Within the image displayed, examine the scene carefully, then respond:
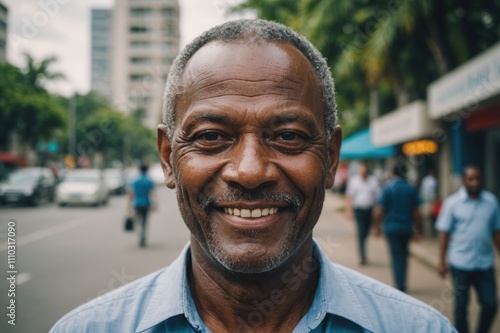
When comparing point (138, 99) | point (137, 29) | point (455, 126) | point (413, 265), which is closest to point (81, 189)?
point (413, 265)

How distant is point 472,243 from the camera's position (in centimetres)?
472

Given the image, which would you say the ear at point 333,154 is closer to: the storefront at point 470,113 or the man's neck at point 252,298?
the man's neck at point 252,298

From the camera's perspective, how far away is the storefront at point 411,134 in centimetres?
1064

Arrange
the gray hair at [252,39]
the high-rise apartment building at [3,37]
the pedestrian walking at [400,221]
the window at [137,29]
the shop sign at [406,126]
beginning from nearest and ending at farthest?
the gray hair at [252,39] → the pedestrian walking at [400,221] → the shop sign at [406,126] → the high-rise apartment building at [3,37] → the window at [137,29]

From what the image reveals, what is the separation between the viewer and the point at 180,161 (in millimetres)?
1565

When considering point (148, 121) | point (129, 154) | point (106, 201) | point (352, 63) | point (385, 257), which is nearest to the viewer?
point (385, 257)

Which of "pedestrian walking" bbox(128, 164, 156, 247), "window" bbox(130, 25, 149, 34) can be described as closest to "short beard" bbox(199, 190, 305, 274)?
"pedestrian walking" bbox(128, 164, 156, 247)

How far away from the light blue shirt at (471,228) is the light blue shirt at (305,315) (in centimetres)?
352

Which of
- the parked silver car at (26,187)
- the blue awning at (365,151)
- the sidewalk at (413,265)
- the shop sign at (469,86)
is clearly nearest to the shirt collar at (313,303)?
the sidewalk at (413,265)

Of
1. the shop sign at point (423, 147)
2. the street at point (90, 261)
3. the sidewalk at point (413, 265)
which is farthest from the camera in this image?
the shop sign at point (423, 147)

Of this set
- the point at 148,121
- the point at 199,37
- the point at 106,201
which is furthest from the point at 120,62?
the point at 199,37

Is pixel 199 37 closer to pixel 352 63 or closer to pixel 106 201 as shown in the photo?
pixel 352 63

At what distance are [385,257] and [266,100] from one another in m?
8.72

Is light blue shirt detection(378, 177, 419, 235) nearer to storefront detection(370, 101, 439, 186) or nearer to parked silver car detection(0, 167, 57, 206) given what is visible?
storefront detection(370, 101, 439, 186)
